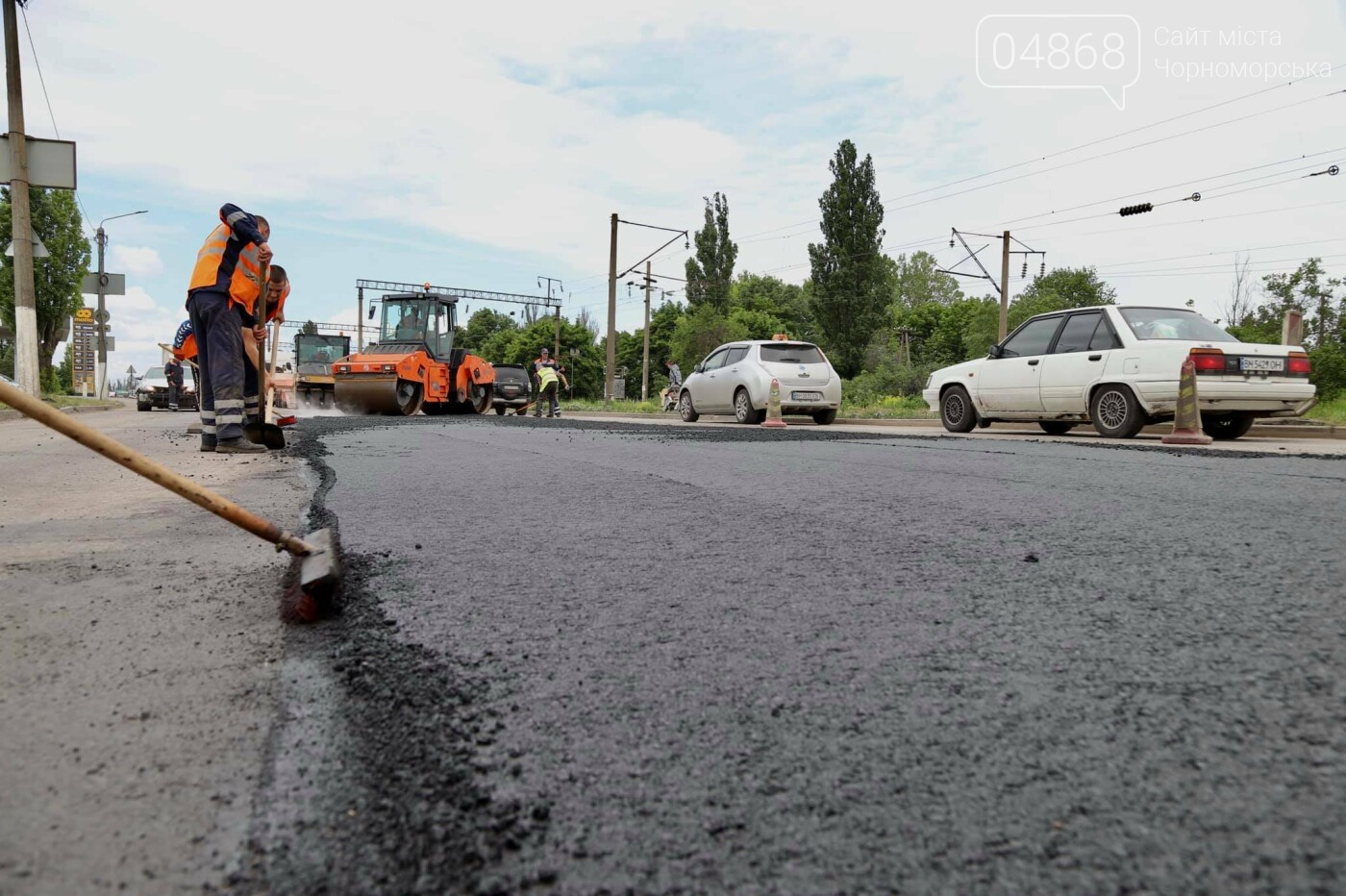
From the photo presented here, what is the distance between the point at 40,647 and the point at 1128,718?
215 centimetres

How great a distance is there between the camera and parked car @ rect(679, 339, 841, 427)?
48.1 ft

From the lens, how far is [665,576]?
248 cm

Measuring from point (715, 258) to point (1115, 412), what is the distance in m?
51.1

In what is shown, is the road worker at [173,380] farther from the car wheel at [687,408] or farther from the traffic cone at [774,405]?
the traffic cone at [774,405]

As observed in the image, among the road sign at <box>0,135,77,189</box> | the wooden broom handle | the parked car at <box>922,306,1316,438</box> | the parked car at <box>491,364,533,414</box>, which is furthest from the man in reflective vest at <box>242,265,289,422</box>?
the parked car at <box>491,364,533,414</box>

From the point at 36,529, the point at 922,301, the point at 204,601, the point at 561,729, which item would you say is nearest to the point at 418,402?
the point at 36,529

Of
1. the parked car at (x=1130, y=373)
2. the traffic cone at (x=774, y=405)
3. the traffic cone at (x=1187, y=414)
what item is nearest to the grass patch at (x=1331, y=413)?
the parked car at (x=1130, y=373)

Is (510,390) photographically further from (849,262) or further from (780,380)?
(849,262)

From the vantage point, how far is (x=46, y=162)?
50.6ft

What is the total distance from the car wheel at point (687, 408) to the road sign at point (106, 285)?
23458 millimetres

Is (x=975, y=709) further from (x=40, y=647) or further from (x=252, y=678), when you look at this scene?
(x=40, y=647)

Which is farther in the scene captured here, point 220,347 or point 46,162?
point 46,162

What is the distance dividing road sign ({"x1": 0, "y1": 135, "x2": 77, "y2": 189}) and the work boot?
38.2 ft

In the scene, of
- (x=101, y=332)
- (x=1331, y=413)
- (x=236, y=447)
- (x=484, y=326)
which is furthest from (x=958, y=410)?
(x=484, y=326)
